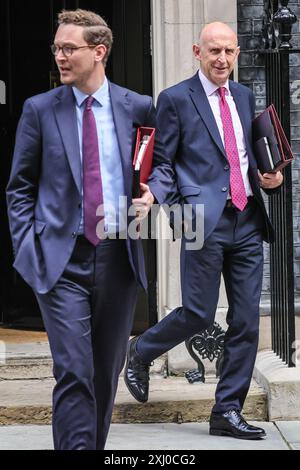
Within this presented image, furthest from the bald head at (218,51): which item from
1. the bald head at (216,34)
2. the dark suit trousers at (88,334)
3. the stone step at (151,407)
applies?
the stone step at (151,407)

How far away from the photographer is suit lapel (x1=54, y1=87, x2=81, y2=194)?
4.91 m

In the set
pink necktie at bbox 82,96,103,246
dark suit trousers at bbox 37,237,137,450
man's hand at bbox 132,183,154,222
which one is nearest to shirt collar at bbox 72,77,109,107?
pink necktie at bbox 82,96,103,246

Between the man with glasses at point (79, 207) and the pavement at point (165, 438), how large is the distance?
50.9 inches

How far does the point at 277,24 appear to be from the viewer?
7020 millimetres

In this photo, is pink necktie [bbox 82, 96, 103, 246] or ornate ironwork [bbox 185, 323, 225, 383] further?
ornate ironwork [bbox 185, 323, 225, 383]

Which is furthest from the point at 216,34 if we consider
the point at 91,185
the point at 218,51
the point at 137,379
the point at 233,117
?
the point at 137,379

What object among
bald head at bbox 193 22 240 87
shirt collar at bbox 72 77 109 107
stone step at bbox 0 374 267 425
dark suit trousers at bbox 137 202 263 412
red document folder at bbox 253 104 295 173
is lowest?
stone step at bbox 0 374 267 425

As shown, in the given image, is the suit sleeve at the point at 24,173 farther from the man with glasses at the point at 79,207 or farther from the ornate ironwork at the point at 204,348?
the ornate ironwork at the point at 204,348

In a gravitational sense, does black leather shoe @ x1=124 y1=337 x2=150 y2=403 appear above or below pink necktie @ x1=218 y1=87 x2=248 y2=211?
below

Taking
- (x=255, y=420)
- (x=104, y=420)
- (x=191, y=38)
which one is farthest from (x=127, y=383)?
(x=191, y=38)

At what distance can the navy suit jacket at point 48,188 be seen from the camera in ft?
16.1

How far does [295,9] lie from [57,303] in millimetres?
4021

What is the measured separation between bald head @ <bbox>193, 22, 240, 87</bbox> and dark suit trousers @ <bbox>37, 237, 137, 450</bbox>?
1.64 metres

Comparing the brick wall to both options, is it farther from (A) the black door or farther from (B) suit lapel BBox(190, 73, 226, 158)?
(B) suit lapel BBox(190, 73, 226, 158)
